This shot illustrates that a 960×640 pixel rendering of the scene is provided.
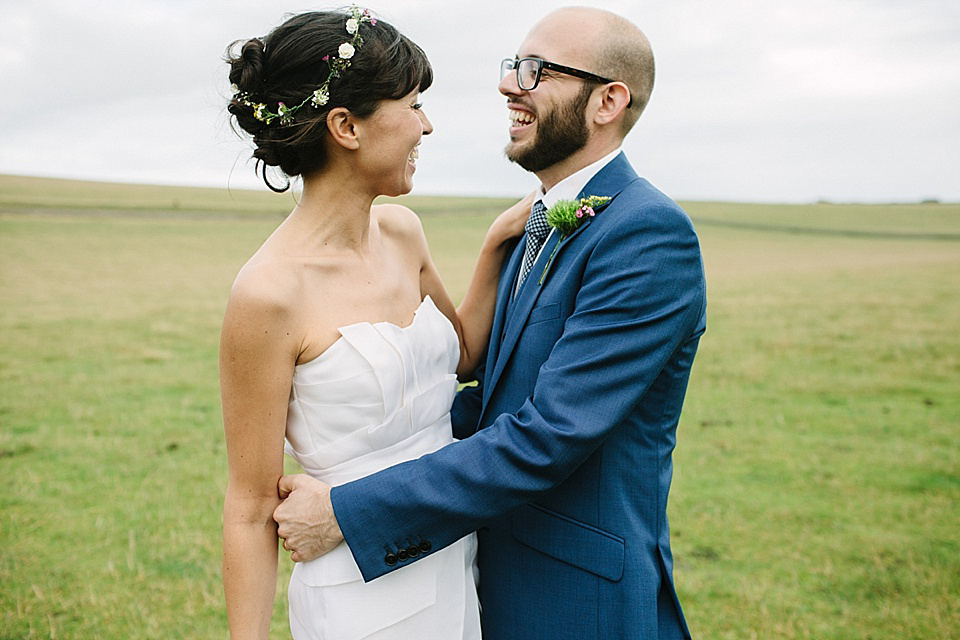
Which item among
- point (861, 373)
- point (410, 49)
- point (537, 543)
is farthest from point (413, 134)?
point (861, 373)

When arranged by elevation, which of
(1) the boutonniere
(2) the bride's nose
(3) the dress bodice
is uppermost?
(2) the bride's nose

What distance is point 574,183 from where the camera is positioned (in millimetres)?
3307

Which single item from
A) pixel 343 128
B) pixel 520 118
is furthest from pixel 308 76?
pixel 520 118

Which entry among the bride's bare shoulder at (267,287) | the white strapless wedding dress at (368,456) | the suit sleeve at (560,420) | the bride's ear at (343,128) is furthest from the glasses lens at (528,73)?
the bride's bare shoulder at (267,287)

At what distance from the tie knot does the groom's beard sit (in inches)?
7.5

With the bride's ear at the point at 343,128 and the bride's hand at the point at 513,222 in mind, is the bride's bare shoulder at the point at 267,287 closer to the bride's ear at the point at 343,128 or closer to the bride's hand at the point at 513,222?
the bride's ear at the point at 343,128

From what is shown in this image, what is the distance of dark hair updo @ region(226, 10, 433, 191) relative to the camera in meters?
2.93

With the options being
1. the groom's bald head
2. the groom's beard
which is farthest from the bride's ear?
the groom's bald head

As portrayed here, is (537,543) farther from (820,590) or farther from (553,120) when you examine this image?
(820,590)

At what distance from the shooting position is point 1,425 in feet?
33.5

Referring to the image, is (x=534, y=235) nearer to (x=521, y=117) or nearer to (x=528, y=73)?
(x=521, y=117)

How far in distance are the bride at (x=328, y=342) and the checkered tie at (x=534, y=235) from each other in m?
0.53

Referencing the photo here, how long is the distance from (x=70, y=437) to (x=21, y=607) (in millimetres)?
4438

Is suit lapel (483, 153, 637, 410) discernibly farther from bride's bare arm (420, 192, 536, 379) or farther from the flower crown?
the flower crown
